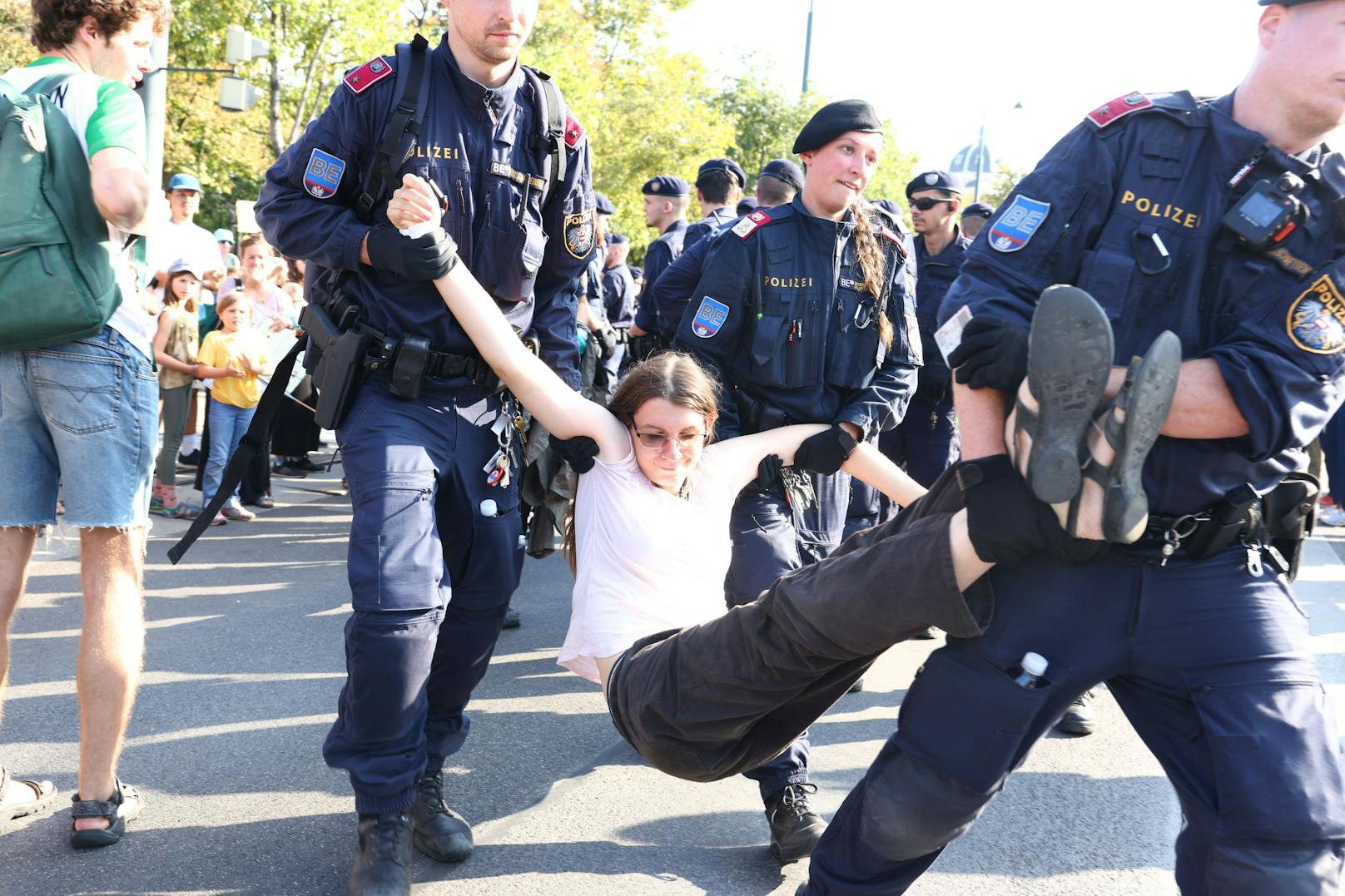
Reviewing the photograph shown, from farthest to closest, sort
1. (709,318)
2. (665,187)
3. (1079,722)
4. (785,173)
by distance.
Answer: (665,187)
(785,173)
(1079,722)
(709,318)

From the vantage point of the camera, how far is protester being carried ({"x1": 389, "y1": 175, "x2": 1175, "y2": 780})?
2018 millimetres

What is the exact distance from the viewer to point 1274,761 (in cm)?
198

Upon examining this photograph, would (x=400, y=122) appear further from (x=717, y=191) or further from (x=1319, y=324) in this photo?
(x=717, y=191)

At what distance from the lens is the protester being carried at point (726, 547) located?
2.02 metres

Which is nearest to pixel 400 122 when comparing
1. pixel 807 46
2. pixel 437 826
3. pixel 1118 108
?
pixel 1118 108

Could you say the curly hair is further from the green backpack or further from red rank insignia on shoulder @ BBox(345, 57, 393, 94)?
red rank insignia on shoulder @ BBox(345, 57, 393, 94)

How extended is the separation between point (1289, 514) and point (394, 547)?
75.5 inches

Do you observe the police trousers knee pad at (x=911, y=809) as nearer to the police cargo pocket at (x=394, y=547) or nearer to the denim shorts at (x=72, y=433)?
the police cargo pocket at (x=394, y=547)

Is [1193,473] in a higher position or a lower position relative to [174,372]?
higher

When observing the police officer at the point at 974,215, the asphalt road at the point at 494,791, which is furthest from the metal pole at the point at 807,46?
the asphalt road at the point at 494,791

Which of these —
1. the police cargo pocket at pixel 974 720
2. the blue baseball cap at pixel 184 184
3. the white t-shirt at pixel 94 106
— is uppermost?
the white t-shirt at pixel 94 106

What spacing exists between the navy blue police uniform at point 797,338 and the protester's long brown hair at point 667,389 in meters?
0.57

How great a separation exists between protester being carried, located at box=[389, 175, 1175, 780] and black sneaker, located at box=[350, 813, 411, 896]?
1.90 ft

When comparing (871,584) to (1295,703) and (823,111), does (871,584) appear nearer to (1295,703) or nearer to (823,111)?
(1295,703)
